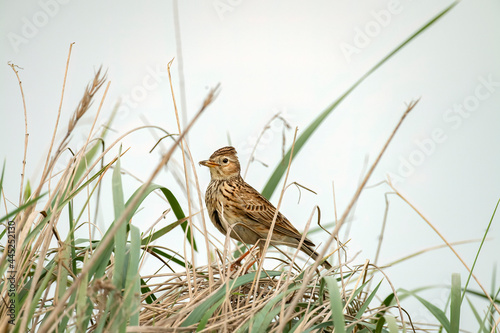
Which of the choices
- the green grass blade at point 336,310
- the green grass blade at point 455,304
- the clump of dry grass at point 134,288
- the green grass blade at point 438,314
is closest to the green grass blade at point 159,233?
the clump of dry grass at point 134,288

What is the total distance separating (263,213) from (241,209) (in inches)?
6.2

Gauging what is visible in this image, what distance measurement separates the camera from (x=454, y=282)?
2.40 meters

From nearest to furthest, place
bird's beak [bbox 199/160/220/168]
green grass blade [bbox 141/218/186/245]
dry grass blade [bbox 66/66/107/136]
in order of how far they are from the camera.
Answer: dry grass blade [bbox 66/66/107/136]
green grass blade [bbox 141/218/186/245]
bird's beak [bbox 199/160/220/168]

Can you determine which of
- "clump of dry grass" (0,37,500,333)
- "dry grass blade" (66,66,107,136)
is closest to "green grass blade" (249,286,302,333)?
"clump of dry grass" (0,37,500,333)

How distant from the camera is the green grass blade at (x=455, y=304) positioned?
2.29 metres

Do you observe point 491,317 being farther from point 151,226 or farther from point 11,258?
point 11,258

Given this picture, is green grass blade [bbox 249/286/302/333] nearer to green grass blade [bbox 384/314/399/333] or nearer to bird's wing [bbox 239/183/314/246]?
green grass blade [bbox 384/314/399/333]

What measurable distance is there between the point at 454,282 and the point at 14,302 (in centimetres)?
193

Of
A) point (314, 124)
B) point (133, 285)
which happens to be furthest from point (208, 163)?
point (133, 285)

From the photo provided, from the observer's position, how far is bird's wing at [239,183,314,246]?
11.9 feet

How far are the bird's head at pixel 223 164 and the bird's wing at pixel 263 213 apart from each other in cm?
22

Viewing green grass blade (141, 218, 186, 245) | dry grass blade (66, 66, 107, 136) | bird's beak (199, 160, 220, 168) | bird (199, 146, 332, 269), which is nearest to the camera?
dry grass blade (66, 66, 107, 136)

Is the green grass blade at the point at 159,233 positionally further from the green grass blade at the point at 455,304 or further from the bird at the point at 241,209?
the green grass blade at the point at 455,304

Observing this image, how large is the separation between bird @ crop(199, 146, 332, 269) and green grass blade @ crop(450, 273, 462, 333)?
123 cm
